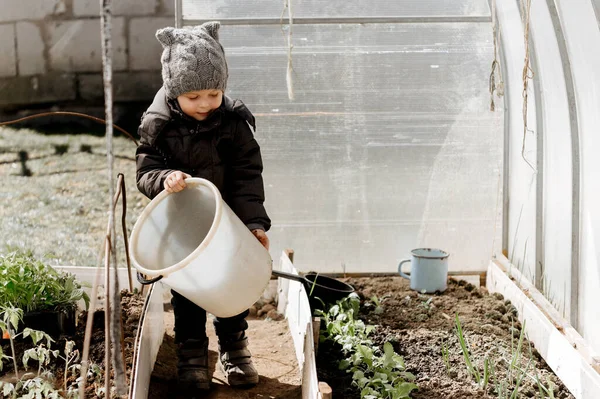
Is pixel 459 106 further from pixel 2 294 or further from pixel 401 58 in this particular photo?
pixel 2 294

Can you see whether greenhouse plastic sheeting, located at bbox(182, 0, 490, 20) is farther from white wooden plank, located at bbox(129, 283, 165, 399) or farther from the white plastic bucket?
the white plastic bucket

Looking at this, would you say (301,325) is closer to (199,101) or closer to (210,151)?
(210,151)

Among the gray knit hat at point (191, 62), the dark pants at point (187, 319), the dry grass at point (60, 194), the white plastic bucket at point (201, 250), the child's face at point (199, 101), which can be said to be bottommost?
the dry grass at point (60, 194)

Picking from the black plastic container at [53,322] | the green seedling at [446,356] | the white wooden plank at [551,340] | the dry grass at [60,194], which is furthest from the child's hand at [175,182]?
the dry grass at [60,194]

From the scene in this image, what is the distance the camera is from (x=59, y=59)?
8.17 meters

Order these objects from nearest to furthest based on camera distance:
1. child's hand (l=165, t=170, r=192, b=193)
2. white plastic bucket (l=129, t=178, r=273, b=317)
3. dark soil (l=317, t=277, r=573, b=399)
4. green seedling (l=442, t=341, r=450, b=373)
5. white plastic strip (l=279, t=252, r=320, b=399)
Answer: white plastic bucket (l=129, t=178, r=273, b=317) < child's hand (l=165, t=170, r=192, b=193) < white plastic strip (l=279, t=252, r=320, b=399) < dark soil (l=317, t=277, r=573, b=399) < green seedling (l=442, t=341, r=450, b=373)

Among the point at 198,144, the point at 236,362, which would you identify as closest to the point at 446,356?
the point at 236,362

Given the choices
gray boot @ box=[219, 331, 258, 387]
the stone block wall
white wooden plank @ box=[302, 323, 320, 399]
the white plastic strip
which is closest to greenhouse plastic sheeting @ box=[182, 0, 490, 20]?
the white plastic strip

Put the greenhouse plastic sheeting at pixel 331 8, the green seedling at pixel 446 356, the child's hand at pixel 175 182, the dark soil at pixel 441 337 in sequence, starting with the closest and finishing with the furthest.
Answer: the child's hand at pixel 175 182, the dark soil at pixel 441 337, the green seedling at pixel 446 356, the greenhouse plastic sheeting at pixel 331 8

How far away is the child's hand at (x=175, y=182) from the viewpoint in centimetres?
254

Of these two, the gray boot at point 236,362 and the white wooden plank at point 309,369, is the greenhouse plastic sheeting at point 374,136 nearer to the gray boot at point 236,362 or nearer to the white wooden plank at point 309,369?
the gray boot at point 236,362

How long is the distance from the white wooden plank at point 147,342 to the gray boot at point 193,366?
13cm

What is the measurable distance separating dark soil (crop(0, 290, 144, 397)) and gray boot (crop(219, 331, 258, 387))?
0.39 m

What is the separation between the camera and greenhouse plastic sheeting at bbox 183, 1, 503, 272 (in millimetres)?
4149
